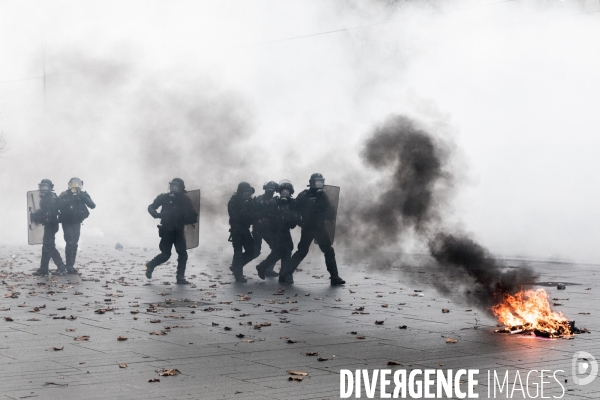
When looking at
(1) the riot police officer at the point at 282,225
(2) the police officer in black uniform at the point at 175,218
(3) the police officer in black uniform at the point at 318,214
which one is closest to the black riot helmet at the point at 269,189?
(1) the riot police officer at the point at 282,225

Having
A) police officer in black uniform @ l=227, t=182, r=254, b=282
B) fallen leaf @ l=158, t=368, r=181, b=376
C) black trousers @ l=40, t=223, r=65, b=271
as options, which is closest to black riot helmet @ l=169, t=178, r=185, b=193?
police officer in black uniform @ l=227, t=182, r=254, b=282

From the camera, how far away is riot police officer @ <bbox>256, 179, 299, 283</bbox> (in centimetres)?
1307

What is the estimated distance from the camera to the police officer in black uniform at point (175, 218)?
43.6 ft

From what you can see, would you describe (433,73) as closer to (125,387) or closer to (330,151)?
(330,151)

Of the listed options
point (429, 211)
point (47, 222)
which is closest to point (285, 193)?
point (429, 211)

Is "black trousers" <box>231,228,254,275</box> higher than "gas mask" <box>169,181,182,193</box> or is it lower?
lower

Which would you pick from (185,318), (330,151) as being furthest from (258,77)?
(185,318)

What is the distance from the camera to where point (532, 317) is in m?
8.02

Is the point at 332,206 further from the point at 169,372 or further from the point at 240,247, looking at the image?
the point at 169,372

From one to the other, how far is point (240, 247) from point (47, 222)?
3766 mm

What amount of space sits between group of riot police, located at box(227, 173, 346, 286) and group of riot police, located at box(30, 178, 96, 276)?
2.99 metres

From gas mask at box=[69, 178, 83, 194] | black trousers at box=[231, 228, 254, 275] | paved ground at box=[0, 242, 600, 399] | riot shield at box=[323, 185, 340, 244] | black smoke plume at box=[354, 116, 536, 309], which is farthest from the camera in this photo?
gas mask at box=[69, 178, 83, 194]

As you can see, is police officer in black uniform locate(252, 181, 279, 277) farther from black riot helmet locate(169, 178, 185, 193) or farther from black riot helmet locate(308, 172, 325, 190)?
black riot helmet locate(169, 178, 185, 193)

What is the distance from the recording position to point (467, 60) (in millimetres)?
25062
